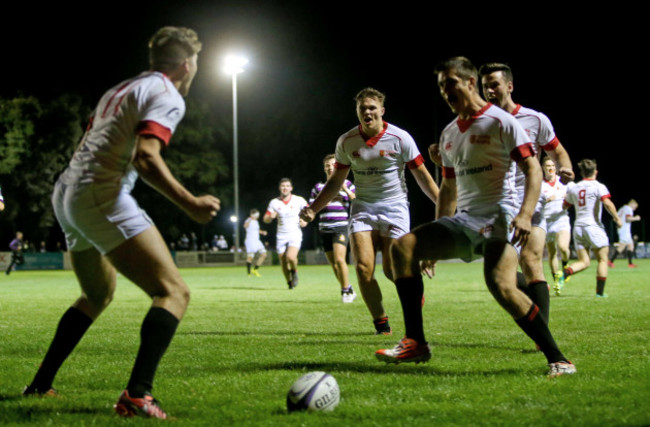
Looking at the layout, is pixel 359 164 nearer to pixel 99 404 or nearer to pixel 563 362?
pixel 563 362

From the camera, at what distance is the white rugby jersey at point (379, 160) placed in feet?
25.9

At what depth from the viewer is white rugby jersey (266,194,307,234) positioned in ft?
61.4

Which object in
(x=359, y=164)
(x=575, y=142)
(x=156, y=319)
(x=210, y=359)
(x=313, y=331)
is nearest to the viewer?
(x=156, y=319)

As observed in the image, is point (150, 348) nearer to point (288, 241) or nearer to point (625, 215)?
point (288, 241)

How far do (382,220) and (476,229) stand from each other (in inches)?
98.5

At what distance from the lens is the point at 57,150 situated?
4700cm

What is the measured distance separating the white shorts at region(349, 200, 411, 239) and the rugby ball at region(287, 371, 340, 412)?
3.69 m

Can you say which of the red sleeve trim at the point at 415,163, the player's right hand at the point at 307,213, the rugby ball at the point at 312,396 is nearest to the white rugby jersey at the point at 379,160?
the red sleeve trim at the point at 415,163

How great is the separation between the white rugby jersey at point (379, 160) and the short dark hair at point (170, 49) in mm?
3603

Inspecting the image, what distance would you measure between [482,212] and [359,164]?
2594 millimetres

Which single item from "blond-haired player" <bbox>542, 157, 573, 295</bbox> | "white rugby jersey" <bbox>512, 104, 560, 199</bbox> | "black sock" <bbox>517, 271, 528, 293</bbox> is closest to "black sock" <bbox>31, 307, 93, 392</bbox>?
"white rugby jersey" <bbox>512, 104, 560, 199</bbox>

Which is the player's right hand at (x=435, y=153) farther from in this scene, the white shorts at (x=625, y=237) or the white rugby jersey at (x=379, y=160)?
the white shorts at (x=625, y=237)

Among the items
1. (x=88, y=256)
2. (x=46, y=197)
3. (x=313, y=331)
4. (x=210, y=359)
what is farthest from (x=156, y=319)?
(x=46, y=197)

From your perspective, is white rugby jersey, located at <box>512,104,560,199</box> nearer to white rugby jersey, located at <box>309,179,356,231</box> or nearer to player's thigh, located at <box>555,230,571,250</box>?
→ white rugby jersey, located at <box>309,179,356,231</box>
